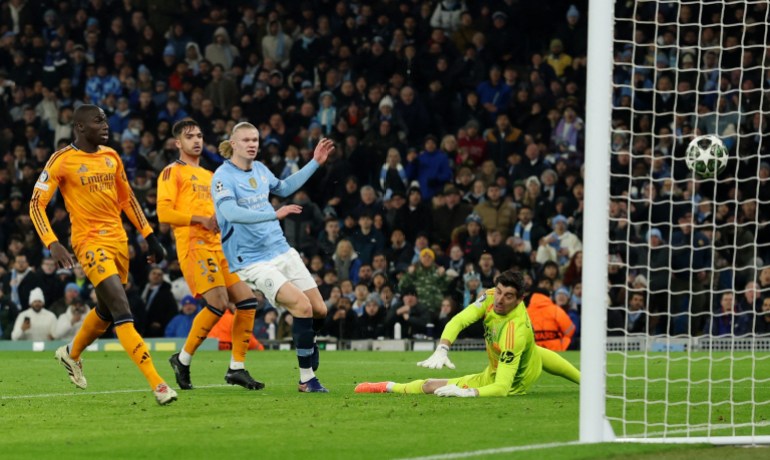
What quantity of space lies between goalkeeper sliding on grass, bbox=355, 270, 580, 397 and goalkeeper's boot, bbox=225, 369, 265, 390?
1576 mm

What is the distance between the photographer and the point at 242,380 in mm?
11906

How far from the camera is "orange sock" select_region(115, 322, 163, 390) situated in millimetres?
10016

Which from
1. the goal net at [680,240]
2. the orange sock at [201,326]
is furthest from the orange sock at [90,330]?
the goal net at [680,240]

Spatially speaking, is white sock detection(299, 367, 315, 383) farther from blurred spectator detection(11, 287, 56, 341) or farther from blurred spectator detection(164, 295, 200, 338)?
blurred spectator detection(11, 287, 56, 341)

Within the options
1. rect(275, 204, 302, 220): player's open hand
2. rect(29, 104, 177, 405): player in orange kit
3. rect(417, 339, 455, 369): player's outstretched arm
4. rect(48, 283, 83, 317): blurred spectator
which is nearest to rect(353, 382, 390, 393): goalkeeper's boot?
rect(417, 339, 455, 369): player's outstretched arm

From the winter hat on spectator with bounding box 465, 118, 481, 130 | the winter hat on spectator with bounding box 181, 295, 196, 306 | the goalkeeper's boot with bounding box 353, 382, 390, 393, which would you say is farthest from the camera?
the winter hat on spectator with bounding box 465, 118, 481, 130

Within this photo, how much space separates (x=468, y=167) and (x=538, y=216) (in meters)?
1.88

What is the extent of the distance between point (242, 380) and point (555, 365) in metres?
2.76

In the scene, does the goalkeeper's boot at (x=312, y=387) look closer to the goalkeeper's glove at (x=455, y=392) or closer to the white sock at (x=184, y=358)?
the white sock at (x=184, y=358)

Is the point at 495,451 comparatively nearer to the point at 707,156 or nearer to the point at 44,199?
the point at 44,199

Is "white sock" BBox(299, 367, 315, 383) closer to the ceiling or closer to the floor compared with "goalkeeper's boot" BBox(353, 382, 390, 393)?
closer to the ceiling

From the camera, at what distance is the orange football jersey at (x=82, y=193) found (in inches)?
425

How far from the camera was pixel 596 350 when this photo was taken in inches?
301

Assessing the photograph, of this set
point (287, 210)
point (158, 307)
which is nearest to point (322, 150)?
point (287, 210)
